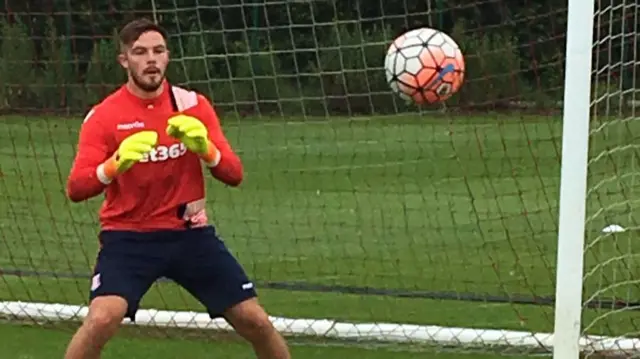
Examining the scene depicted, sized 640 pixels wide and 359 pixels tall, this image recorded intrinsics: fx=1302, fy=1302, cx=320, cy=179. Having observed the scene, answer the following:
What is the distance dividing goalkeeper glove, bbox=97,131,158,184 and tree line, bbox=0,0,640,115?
2412 mm

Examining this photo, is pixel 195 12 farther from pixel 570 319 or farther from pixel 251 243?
pixel 570 319

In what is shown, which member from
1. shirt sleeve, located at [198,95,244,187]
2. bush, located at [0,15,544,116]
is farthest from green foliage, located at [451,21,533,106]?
shirt sleeve, located at [198,95,244,187]

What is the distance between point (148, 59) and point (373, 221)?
5.60 metres

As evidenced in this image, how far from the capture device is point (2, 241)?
32.1 ft

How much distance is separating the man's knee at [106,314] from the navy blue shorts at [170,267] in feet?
0.11

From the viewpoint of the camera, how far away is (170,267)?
5242mm

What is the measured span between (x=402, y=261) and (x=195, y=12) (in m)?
2.19

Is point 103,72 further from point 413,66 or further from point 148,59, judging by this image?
point 148,59

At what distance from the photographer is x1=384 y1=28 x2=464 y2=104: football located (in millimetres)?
6371

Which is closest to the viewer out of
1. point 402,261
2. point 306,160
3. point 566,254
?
point 566,254

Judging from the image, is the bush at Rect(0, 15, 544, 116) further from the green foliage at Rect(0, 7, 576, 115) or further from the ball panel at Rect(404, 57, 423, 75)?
the ball panel at Rect(404, 57, 423, 75)

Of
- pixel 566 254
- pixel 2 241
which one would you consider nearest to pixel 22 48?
pixel 2 241

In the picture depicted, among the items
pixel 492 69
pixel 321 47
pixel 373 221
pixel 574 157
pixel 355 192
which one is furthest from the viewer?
pixel 355 192

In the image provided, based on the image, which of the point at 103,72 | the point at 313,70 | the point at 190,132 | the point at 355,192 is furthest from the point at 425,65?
the point at 355,192
